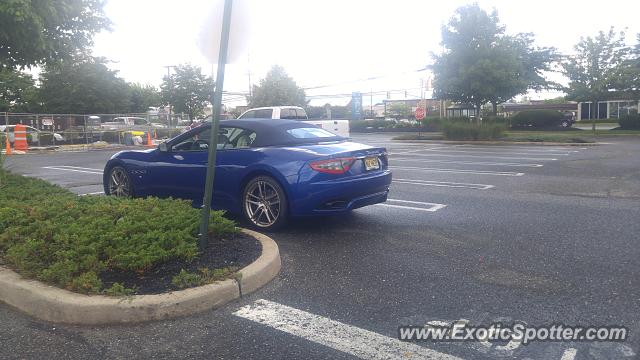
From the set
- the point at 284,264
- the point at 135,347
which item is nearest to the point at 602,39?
the point at 284,264

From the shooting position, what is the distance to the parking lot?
328cm

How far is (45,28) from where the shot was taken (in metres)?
11.5

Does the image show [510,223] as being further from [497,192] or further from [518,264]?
[497,192]

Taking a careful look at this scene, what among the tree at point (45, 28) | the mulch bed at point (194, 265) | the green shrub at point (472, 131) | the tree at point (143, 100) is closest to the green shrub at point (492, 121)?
the green shrub at point (472, 131)

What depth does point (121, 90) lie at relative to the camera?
4678cm

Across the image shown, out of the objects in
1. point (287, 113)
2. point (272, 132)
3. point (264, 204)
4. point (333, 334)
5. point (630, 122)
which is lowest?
point (333, 334)

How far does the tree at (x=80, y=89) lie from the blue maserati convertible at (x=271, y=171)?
134 feet

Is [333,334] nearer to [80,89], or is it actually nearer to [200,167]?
[200,167]

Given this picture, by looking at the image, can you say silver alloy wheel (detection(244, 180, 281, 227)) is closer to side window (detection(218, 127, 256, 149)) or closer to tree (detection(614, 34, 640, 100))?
side window (detection(218, 127, 256, 149))

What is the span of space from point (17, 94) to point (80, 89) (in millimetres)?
7161

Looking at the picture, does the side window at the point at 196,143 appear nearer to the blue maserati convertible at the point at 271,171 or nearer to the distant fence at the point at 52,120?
the blue maserati convertible at the point at 271,171

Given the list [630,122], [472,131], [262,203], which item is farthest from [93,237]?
[630,122]

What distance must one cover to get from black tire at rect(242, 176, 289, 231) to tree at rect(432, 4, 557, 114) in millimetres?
25266

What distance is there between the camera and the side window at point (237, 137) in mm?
6852
